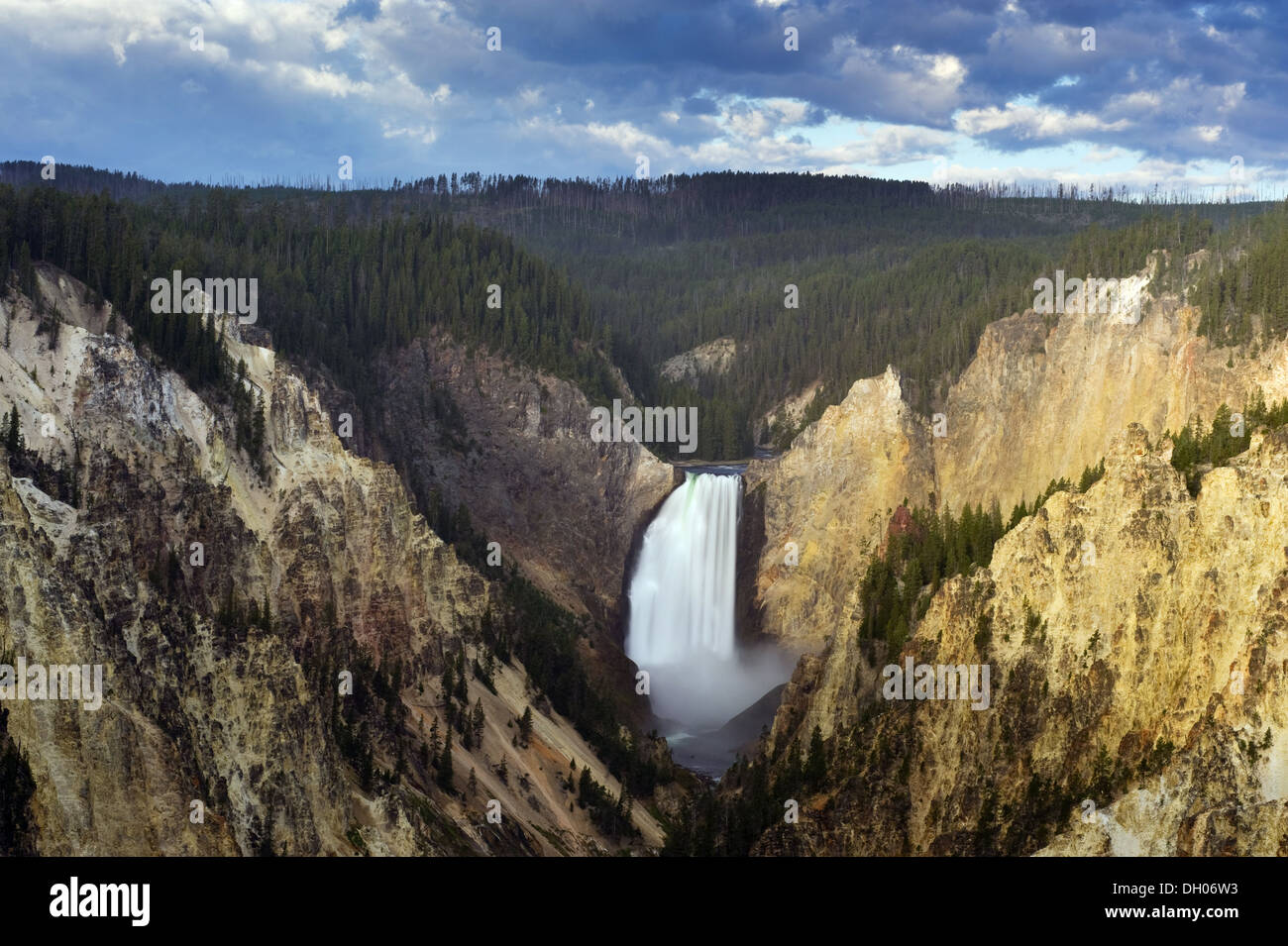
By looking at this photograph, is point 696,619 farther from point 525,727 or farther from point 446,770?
point 446,770

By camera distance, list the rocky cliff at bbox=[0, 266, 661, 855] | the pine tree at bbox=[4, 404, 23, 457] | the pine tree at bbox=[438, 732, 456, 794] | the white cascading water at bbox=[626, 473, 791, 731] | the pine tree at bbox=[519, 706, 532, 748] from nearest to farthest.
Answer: the rocky cliff at bbox=[0, 266, 661, 855], the pine tree at bbox=[4, 404, 23, 457], the pine tree at bbox=[438, 732, 456, 794], the pine tree at bbox=[519, 706, 532, 748], the white cascading water at bbox=[626, 473, 791, 731]

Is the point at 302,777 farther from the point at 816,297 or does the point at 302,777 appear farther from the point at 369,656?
the point at 816,297

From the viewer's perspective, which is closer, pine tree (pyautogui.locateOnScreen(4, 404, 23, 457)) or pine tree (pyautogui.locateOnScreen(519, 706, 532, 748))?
pine tree (pyautogui.locateOnScreen(4, 404, 23, 457))

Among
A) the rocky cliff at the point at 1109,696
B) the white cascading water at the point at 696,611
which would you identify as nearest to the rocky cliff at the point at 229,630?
the rocky cliff at the point at 1109,696

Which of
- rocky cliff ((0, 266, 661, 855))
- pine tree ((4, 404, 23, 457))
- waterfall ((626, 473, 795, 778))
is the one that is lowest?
waterfall ((626, 473, 795, 778))

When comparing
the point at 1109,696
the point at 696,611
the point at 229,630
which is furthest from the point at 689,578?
the point at 229,630

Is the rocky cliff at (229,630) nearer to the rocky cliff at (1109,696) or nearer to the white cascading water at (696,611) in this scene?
the rocky cliff at (1109,696)

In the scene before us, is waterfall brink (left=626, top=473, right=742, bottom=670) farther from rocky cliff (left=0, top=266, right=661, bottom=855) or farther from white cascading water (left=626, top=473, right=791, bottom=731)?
rocky cliff (left=0, top=266, right=661, bottom=855)

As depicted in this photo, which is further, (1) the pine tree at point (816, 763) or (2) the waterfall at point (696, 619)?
(2) the waterfall at point (696, 619)

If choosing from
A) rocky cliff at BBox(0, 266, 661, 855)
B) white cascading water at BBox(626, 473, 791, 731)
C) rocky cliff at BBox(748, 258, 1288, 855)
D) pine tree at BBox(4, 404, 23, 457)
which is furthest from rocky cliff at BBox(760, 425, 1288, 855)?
white cascading water at BBox(626, 473, 791, 731)

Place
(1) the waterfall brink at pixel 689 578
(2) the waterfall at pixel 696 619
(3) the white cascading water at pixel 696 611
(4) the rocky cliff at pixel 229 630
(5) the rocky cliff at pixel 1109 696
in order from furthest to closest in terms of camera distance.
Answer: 1. (1) the waterfall brink at pixel 689 578
2. (3) the white cascading water at pixel 696 611
3. (2) the waterfall at pixel 696 619
4. (5) the rocky cliff at pixel 1109 696
5. (4) the rocky cliff at pixel 229 630
